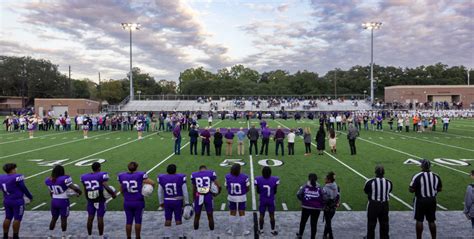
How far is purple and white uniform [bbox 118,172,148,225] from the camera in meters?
6.61

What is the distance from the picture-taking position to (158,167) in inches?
548

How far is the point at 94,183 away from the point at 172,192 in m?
1.30

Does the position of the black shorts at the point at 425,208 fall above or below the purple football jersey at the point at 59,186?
below

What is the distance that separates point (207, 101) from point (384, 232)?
5462 centimetres

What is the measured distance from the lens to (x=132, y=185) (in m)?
6.61

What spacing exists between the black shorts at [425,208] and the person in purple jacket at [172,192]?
3.84 m

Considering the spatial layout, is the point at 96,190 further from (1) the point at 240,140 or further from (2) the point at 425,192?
(1) the point at 240,140

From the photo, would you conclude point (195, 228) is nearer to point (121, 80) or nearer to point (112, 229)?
point (112, 229)

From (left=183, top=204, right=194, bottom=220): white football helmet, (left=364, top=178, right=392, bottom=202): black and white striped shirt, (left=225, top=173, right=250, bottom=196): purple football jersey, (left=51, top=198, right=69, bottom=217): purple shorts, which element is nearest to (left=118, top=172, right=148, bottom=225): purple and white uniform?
(left=183, top=204, right=194, bottom=220): white football helmet

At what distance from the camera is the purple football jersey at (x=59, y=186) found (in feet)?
22.1

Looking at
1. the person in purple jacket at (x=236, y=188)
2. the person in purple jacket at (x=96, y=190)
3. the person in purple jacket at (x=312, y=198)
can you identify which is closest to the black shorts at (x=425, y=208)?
the person in purple jacket at (x=312, y=198)

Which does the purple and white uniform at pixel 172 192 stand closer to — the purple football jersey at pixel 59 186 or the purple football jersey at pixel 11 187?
the purple football jersey at pixel 59 186

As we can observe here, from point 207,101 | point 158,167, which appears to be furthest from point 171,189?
point 207,101

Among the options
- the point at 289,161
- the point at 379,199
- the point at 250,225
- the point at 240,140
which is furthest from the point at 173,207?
the point at 240,140
